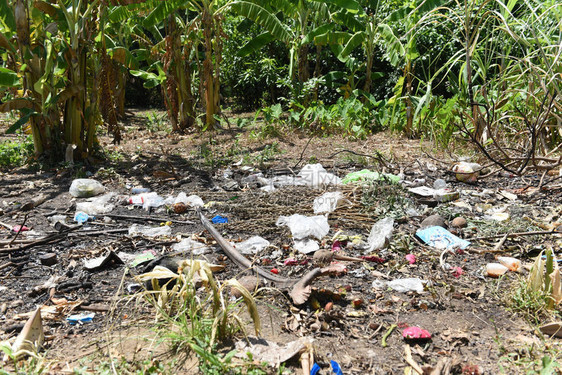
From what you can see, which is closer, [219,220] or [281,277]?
[281,277]

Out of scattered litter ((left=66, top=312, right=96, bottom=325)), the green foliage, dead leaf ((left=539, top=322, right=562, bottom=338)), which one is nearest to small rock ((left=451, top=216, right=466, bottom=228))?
dead leaf ((left=539, top=322, right=562, bottom=338))

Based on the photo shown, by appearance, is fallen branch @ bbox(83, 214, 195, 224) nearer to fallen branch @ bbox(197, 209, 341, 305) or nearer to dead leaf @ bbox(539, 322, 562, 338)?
fallen branch @ bbox(197, 209, 341, 305)

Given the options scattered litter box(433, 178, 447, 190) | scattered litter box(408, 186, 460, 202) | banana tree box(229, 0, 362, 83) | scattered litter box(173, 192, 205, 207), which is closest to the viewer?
scattered litter box(408, 186, 460, 202)

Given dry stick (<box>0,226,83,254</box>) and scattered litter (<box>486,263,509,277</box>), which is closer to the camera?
scattered litter (<box>486,263,509,277</box>)

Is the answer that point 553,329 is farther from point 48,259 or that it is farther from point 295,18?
point 295,18

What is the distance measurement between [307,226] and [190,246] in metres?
0.71

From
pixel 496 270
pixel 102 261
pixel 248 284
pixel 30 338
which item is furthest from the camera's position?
→ pixel 102 261

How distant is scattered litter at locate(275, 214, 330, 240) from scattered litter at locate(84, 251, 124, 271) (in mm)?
1006

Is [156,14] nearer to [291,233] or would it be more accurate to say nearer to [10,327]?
[291,233]

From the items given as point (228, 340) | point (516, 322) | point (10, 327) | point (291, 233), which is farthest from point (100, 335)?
point (516, 322)

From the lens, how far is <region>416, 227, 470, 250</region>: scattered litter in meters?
2.61

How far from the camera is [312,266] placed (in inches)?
96.3

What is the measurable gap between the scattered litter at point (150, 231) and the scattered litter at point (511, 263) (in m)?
1.93

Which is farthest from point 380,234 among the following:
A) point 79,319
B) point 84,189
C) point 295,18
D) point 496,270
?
point 295,18
